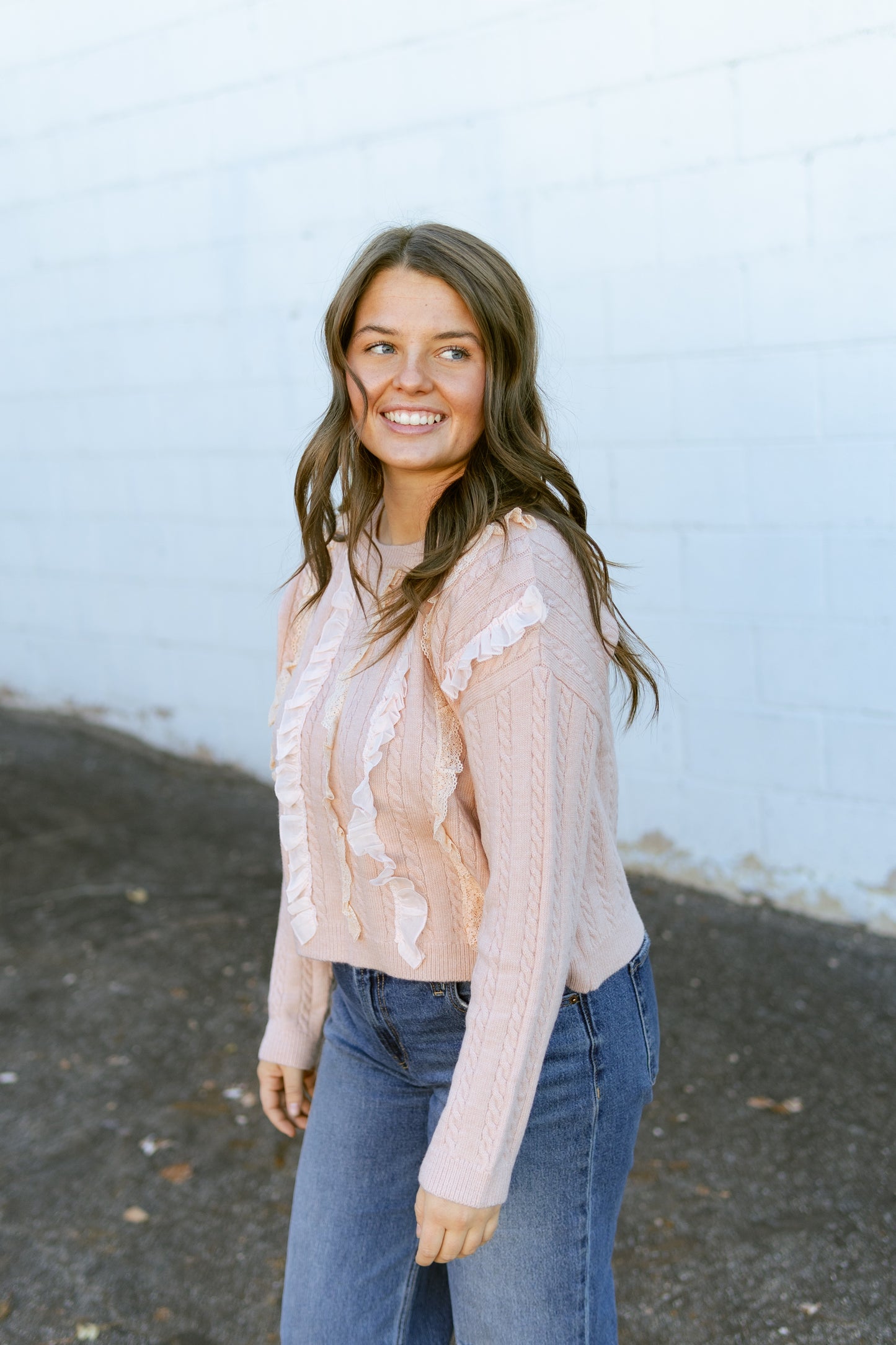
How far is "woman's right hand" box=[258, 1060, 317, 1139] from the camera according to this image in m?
1.92

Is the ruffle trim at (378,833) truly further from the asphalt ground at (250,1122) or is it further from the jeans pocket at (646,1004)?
the asphalt ground at (250,1122)

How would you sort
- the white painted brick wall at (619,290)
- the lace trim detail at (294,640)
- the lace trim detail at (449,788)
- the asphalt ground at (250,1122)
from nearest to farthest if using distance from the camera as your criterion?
the lace trim detail at (449,788) → the lace trim detail at (294,640) → the asphalt ground at (250,1122) → the white painted brick wall at (619,290)

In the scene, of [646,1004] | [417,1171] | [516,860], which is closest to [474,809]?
[516,860]

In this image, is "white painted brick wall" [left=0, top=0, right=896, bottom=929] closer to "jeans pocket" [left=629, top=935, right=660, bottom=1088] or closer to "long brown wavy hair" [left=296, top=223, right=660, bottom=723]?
"long brown wavy hair" [left=296, top=223, right=660, bottom=723]

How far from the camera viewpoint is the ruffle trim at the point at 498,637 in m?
1.36

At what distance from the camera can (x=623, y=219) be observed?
3.57 metres

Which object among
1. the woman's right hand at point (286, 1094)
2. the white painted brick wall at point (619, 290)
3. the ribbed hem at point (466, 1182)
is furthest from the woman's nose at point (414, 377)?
the white painted brick wall at point (619, 290)

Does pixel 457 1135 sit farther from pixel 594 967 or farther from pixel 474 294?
pixel 474 294

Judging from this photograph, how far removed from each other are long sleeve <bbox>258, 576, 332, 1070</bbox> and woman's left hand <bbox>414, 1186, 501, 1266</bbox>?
58cm

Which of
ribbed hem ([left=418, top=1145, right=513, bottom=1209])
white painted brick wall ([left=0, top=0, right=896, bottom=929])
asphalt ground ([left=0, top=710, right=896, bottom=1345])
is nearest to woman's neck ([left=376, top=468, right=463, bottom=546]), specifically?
ribbed hem ([left=418, top=1145, right=513, bottom=1209])

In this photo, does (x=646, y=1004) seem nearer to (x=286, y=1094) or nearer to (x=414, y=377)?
(x=286, y=1094)

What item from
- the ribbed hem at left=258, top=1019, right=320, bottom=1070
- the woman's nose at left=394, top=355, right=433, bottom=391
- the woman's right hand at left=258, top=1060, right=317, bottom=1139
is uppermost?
the woman's nose at left=394, top=355, right=433, bottom=391

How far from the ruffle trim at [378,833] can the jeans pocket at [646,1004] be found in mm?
276

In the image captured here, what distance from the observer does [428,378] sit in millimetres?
1599
